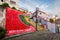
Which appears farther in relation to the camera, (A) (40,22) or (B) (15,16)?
(A) (40,22)

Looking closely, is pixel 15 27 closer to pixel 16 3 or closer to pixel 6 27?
pixel 6 27

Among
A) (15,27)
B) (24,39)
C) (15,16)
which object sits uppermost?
(15,16)

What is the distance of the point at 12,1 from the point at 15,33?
1978 cm

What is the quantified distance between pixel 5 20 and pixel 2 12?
97 cm

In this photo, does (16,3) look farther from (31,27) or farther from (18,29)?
(18,29)

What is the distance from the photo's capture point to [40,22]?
28141 millimetres

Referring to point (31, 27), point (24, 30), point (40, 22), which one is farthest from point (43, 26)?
point (24, 30)

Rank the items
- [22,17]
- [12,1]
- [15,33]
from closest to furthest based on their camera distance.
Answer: [15,33]
[22,17]
[12,1]

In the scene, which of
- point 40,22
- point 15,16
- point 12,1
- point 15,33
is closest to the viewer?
point 15,33

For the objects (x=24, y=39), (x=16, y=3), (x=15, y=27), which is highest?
(x=16, y=3)

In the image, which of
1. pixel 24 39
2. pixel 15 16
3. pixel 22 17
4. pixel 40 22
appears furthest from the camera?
pixel 40 22

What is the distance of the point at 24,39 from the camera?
1662 centimetres

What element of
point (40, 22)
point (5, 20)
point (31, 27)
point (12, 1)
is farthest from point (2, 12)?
point (12, 1)

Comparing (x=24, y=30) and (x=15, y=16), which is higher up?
(x=15, y=16)
